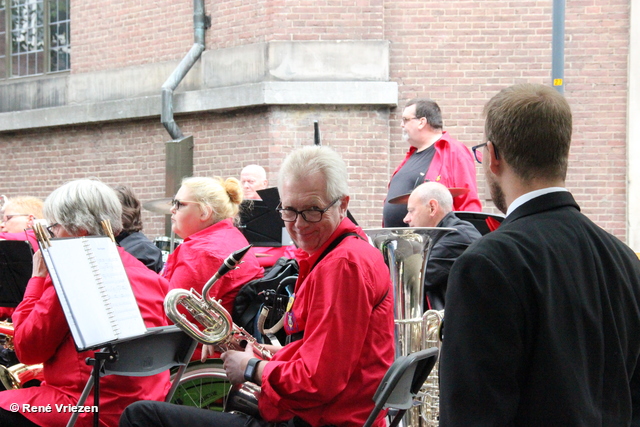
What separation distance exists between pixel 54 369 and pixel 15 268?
5.84ft

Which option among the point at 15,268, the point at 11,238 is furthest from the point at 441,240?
the point at 11,238

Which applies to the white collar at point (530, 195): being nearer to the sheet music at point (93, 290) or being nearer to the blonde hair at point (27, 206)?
the sheet music at point (93, 290)

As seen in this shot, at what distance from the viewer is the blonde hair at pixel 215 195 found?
5.01 m

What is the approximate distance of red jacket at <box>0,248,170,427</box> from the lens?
3234 millimetres

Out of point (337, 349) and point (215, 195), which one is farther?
point (215, 195)

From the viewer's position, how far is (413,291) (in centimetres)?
424

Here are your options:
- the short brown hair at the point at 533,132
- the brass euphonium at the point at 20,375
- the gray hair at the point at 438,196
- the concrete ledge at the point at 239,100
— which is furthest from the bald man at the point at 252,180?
the short brown hair at the point at 533,132

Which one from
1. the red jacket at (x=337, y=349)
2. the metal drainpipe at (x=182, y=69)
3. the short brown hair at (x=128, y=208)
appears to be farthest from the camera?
the metal drainpipe at (x=182, y=69)

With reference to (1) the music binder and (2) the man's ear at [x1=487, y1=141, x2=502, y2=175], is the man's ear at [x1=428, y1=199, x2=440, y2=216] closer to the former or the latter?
(1) the music binder

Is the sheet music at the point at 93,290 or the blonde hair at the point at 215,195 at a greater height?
the blonde hair at the point at 215,195

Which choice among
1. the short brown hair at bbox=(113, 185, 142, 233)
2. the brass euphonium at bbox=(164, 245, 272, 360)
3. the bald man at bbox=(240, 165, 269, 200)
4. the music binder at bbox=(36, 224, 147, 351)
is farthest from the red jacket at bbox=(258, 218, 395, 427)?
the bald man at bbox=(240, 165, 269, 200)

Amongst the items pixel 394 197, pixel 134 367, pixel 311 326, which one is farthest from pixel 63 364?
pixel 394 197

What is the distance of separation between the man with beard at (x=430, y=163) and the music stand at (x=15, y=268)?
3041 mm

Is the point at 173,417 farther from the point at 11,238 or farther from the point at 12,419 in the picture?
the point at 11,238
